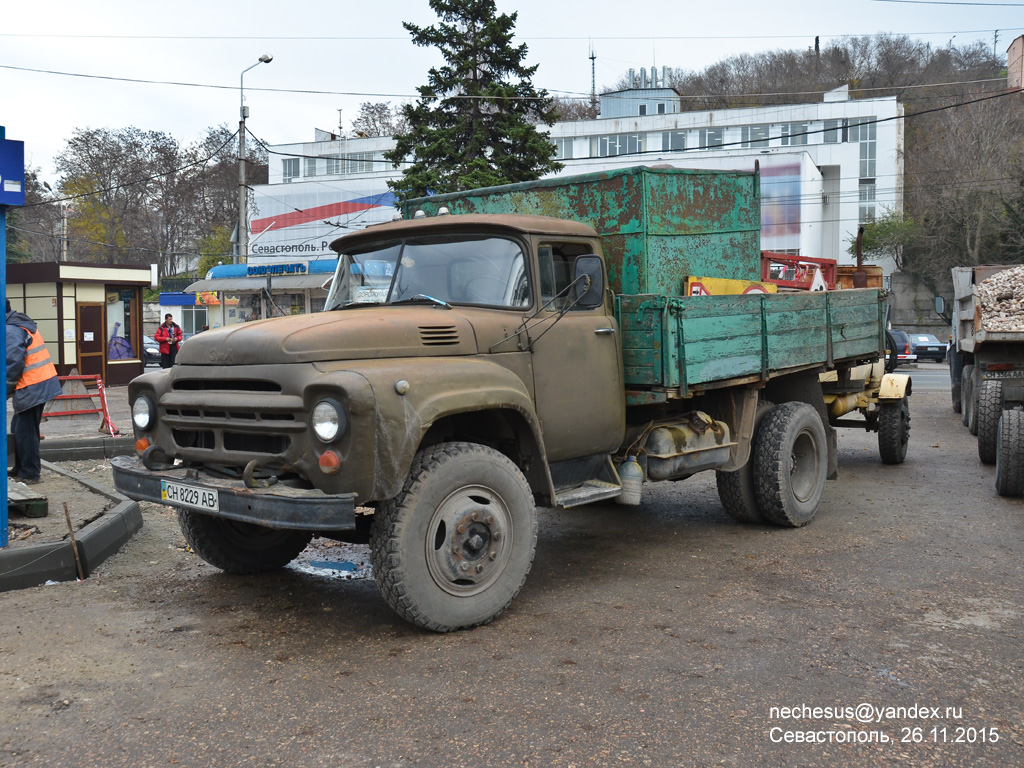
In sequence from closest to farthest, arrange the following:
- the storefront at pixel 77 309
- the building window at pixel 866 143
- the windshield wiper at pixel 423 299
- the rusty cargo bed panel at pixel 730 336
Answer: the windshield wiper at pixel 423 299
the rusty cargo bed panel at pixel 730 336
the storefront at pixel 77 309
the building window at pixel 866 143

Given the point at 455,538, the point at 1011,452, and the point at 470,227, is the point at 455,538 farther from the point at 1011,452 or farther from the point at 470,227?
the point at 1011,452

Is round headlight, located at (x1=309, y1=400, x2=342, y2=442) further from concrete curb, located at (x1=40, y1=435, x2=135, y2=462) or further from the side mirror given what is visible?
concrete curb, located at (x1=40, y1=435, x2=135, y2=462)

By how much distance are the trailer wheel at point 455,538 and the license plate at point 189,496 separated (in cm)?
82

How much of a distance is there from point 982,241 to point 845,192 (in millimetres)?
14121

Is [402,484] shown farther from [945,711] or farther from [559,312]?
[945,711]

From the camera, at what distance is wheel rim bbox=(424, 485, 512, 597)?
15.4 ft

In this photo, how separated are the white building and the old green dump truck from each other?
50.5 metres

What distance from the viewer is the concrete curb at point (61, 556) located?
5.61 metres

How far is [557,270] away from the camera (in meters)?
5.87

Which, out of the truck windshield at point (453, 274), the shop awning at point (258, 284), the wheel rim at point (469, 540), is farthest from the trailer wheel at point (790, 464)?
the shop awning at point (258, 284)

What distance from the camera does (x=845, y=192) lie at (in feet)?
199

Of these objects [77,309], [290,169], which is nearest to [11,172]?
[77,309]

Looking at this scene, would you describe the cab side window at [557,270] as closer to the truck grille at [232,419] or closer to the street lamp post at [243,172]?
the truck grille at [232,419]

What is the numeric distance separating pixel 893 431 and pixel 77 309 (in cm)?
1885
